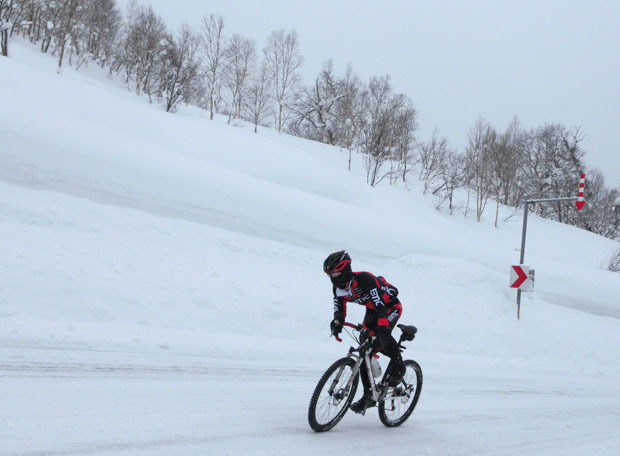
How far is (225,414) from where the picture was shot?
558 centimetres

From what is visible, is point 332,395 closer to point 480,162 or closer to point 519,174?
point 480,162

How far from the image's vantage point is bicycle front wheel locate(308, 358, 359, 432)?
17.2 feet

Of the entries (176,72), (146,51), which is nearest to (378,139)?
(176,72)

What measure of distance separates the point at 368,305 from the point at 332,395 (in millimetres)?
1147

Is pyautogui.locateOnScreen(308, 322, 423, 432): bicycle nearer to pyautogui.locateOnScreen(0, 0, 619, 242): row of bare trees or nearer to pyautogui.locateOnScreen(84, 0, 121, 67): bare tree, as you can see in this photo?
pyautogui.locateOnScreen(0, 0, 619, 242): row of bare trees

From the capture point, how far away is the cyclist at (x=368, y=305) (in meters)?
5.59

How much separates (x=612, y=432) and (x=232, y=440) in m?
6.51

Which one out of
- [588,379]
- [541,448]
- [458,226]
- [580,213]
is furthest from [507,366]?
[580,213]

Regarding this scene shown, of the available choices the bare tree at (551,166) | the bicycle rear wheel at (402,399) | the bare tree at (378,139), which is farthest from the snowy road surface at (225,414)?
the bare tree at (551,166)

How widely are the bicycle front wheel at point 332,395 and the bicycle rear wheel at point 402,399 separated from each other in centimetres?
70

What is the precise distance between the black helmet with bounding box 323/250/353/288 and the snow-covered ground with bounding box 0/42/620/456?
5.85ft

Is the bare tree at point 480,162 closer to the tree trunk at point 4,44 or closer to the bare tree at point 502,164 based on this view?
the bare tree at point 502,164

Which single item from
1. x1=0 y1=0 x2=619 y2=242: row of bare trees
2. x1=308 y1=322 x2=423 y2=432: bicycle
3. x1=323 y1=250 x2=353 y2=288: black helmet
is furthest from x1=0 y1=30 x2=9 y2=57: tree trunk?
x1=308 y1=322 x2=423 y2=432: bicycle

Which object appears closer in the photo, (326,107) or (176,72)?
(176,72)
